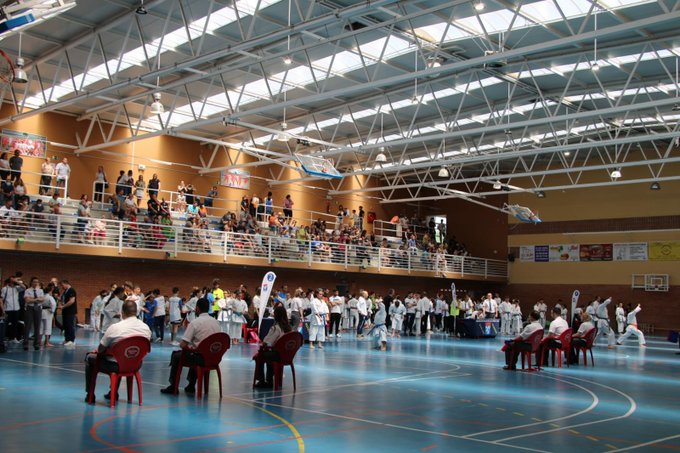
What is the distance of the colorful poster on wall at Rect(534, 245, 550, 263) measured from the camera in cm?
4128

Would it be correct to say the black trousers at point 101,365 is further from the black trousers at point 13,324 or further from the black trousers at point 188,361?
the black trousers at point 13,324

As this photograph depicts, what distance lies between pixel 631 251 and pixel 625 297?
2544 mm

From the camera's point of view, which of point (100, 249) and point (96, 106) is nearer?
point (100, 249)

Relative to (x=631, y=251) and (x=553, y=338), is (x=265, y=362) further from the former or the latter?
(x=631, y=251)

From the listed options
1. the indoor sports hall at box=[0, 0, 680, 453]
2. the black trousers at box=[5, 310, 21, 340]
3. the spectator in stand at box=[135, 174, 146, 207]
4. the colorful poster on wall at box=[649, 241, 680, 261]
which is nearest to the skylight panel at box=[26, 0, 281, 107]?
the indoor sports hall at box=[0, 0, 680, 453]

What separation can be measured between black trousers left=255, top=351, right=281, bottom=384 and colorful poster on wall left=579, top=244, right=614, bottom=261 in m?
31.7

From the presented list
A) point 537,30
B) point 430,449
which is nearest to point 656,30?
point 537,30

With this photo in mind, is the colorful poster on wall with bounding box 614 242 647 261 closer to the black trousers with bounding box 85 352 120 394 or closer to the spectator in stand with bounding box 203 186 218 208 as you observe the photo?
the spectator in stand with bounding box 203 186 218 208

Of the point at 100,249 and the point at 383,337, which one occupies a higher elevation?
the point at 100,249

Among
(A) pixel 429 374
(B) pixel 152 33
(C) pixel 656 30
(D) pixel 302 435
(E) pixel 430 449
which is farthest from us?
(B) pixel 152 33

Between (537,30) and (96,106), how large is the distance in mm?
18044

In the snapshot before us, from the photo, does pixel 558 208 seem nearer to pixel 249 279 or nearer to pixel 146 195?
pixel 249 279

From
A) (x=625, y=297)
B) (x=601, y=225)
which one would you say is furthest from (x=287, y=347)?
(x=601, y=225)

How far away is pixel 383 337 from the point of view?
Answer: 20953mm
